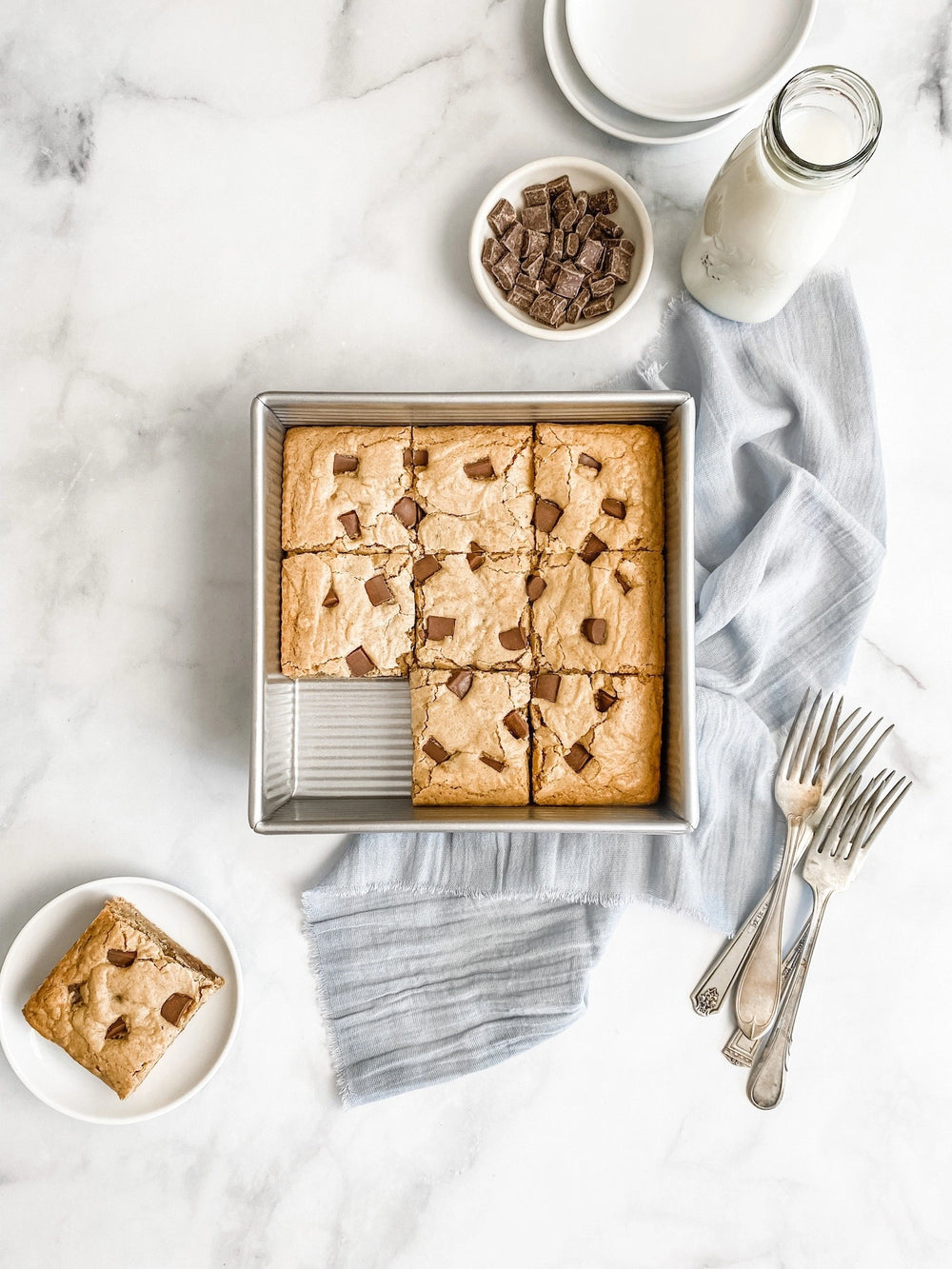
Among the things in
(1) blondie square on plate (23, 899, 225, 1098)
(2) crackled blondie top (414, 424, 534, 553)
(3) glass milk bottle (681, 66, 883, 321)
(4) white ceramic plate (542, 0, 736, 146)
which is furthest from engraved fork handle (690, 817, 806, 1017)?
(4) white ceramic plate (542, 0, 736, 146)

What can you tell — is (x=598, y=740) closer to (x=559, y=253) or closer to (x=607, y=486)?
(x=607, y=486)

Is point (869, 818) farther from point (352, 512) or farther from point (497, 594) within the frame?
point (352, 512)

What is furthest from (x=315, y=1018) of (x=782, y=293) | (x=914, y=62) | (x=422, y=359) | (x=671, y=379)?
(x=914, y=62)

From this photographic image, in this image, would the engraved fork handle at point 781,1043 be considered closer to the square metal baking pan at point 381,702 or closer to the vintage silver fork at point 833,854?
the vintage silver fork at point 833,854

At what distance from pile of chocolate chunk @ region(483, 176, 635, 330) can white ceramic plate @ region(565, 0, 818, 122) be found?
14.0 inches

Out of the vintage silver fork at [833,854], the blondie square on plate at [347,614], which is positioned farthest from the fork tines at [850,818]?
the blondie square on plate at [347,614]

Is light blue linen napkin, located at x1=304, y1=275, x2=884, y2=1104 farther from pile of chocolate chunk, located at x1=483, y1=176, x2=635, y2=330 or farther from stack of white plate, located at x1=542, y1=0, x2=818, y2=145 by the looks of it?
stack of white plate, located at x1=542, y1=0, x2=818, y2=145

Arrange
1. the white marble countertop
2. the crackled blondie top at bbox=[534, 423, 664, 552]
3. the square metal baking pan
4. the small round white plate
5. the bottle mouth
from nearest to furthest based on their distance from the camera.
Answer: the bottle mouth → the square metal baking pan → the crackled blondie top at bbox=[534, 423, 664, 552] → the small round white plate → the white marble countertop

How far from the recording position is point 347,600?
2.45 m

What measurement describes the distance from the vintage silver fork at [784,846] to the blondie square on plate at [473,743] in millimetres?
753

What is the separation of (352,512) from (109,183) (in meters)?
1.27

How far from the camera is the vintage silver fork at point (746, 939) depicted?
2.58 meters

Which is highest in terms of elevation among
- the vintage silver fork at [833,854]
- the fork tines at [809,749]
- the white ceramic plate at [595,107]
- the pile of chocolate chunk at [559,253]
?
the white ceramic plate at [595,107]

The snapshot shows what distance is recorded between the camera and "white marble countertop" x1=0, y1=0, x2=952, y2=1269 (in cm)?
264
